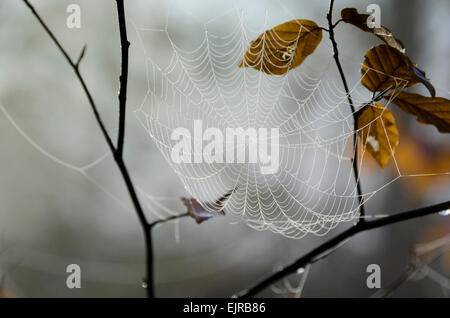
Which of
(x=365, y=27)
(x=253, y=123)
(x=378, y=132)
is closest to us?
(x=365, y=27)

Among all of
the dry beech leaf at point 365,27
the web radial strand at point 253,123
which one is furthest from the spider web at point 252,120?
the dry beech leaf at point 365,27

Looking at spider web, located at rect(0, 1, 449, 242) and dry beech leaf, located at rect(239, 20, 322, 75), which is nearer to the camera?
dry beech leaf, located at rect(239, 20, 322, 75)

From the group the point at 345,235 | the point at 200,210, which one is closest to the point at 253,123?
the point at 200,210

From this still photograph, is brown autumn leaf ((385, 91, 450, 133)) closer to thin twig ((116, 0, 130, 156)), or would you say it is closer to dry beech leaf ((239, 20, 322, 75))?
dry beech leaf ((239, 20, 322, 75))

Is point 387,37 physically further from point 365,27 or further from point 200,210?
point 200,210

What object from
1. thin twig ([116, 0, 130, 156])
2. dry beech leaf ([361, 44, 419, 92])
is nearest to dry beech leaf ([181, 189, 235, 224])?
thin twig ([116, 0, 130, 156])
